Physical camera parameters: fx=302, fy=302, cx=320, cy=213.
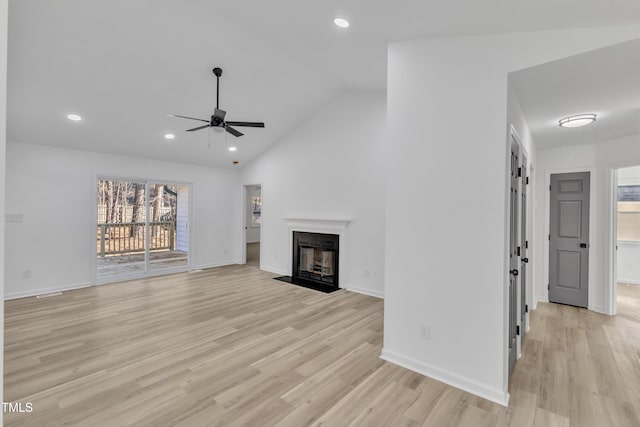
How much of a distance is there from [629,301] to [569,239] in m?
1.42

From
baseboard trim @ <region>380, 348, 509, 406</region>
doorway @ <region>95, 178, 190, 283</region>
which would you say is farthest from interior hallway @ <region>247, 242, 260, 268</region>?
baseboard trim @ <region>380, 348, 509, 406</region>

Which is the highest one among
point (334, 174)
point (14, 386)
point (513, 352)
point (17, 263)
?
point (334, 174)

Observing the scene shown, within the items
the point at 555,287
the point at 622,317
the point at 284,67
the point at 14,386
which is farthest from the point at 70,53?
the point at 622,317

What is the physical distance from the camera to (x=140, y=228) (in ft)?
20.0

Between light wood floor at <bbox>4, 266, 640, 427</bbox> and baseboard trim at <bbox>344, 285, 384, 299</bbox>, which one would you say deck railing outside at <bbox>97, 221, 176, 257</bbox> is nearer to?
light wood floor at <bbox>4, 266, 640, 427</bbox>

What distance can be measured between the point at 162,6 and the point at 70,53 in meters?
1.20

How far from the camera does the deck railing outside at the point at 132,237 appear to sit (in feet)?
18.9

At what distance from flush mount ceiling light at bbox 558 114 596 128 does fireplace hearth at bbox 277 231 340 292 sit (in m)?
3.45

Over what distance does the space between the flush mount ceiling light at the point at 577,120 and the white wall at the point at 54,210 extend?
6567mm

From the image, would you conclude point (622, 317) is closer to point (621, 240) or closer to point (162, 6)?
point (621, 240)

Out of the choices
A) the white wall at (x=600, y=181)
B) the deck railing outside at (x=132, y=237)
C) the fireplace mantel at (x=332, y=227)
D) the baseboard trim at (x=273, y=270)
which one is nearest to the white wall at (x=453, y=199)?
the fireplace mantel at (x=332, y=227)

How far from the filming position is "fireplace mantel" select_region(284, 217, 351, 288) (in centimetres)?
526

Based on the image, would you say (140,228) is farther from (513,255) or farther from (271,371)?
(513,255)

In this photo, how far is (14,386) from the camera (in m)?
2.37
